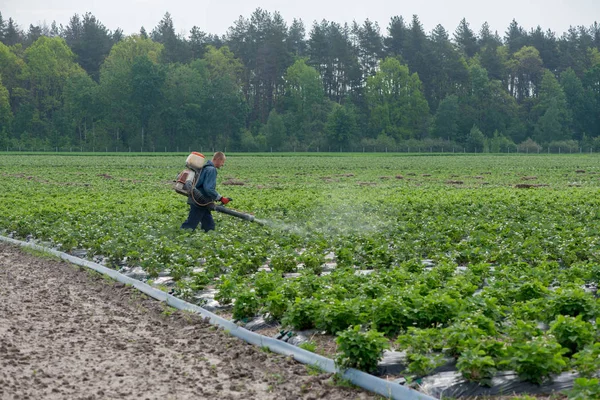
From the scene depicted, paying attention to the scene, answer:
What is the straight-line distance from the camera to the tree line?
98.7 m

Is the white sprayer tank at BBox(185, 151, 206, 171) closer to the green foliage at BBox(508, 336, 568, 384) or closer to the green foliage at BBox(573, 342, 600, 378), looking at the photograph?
the green foliage at BBox(508, 336, 568, 384)

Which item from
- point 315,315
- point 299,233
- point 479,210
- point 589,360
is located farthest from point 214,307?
point 479,210

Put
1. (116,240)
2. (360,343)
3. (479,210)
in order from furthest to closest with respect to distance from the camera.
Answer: (479,210) → (116,240) → (360,343)

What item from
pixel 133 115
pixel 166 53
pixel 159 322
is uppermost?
pixel 166 53

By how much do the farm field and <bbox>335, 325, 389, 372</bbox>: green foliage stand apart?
0.13 m

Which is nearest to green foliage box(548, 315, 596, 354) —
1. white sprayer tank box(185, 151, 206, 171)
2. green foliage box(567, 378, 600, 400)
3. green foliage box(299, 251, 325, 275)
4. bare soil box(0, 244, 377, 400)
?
green foliage box(567, 378, 600, 400)

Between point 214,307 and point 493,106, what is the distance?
105m

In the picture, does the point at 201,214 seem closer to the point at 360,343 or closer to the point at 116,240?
the point at 116,240

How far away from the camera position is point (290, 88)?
354ft

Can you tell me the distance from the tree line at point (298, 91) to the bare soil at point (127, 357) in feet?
274

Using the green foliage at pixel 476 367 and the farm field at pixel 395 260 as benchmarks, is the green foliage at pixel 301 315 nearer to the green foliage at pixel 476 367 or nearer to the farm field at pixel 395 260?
the farm field at pixel 395 260

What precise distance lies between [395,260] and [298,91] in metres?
96.2

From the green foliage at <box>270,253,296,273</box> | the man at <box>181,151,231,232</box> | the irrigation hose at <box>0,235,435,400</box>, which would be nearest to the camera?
the irrigation hose at <box>0,235,435,400</box>

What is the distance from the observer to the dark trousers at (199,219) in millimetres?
15297
